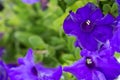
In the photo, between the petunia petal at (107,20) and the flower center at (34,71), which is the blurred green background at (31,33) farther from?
the petunia petal at (107,20)

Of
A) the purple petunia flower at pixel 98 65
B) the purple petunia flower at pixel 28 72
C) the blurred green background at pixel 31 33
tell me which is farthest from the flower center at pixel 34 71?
the blurred green background at pixel 31 33

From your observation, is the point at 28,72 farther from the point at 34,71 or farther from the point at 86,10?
the point at 86,10

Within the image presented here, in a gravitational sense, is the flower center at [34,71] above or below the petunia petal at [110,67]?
above

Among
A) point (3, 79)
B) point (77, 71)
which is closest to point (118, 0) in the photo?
point (77, 71)

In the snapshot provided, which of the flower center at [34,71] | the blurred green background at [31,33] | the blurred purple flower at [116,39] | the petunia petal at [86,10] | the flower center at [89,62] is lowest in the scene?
the flower center at [89,62]

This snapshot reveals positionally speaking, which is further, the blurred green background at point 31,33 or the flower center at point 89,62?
the blurred green background at point 31,33

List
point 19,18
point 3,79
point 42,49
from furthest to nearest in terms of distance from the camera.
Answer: point 19,18
point 42,49
point 3,79

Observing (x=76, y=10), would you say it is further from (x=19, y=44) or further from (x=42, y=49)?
(x=19, y=44)
